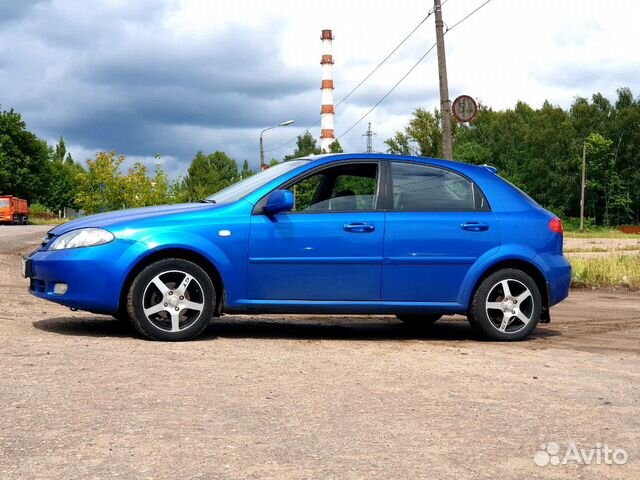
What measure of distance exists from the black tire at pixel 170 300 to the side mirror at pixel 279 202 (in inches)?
30.2

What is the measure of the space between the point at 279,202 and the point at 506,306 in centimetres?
225

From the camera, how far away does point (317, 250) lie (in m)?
7.20

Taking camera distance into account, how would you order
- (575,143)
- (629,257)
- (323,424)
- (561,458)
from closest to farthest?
(561,458) → (323,424) → (629,257) → (575,143)

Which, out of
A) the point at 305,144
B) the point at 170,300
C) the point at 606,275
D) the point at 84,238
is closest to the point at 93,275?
the point at 84,238

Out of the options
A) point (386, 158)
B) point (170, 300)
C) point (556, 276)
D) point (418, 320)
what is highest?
point (386, 158)

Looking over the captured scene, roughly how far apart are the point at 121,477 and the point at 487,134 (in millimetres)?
95530

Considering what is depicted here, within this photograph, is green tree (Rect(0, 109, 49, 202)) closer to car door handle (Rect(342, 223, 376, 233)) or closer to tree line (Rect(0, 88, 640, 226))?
tree line (Rect(0, 88, 640, 226))

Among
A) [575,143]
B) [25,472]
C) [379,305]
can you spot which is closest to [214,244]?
[379,305]

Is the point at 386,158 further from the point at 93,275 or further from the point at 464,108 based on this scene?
the point at 464,108

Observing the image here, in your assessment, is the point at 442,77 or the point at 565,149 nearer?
the point at 442,77

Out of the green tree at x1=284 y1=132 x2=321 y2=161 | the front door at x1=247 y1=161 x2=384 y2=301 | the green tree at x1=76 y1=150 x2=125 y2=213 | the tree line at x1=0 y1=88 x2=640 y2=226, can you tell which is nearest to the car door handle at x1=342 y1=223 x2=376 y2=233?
the front door at x1=247 y1=161 x2=384 y2=301

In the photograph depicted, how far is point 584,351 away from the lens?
285 inches

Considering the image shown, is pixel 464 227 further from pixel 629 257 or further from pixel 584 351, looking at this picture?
pixel 629 257

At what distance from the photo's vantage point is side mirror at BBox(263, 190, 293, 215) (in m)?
7.06
